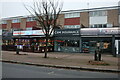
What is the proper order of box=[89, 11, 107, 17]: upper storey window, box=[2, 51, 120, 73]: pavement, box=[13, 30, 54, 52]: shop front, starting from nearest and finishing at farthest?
1. box=[2, 51, 120, 73]: pavement
2. box=[13, 30, 54, 52]: shop front
3. box=[89, 11, 107, 17]: upper storey window

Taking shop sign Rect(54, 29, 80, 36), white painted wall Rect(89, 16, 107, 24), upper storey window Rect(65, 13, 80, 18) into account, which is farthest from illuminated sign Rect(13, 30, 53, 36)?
white painted wall Rect(89, 16, 107, 24)

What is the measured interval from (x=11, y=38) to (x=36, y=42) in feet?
20.4

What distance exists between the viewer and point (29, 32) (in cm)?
2808

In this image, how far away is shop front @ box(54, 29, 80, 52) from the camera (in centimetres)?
2536

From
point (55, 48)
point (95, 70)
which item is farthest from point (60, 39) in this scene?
point (95, 70)

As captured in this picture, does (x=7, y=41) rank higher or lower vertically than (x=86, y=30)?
lower

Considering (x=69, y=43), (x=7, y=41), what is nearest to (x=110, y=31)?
(x=69, y=43)

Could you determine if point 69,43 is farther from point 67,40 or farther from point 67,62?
point 67,62

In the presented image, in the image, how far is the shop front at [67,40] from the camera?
998 inches

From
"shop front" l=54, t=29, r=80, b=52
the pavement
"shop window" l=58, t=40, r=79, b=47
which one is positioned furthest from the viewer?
"shop window" l=58, t=40, r=79, b=47

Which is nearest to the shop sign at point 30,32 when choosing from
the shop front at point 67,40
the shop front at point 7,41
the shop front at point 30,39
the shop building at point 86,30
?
the shop front at point 30,39

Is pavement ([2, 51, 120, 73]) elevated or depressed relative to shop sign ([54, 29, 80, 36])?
depressed

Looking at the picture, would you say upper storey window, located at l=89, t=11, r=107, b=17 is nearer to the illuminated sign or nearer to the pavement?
the illuminated sign

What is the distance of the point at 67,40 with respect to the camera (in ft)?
86.4
